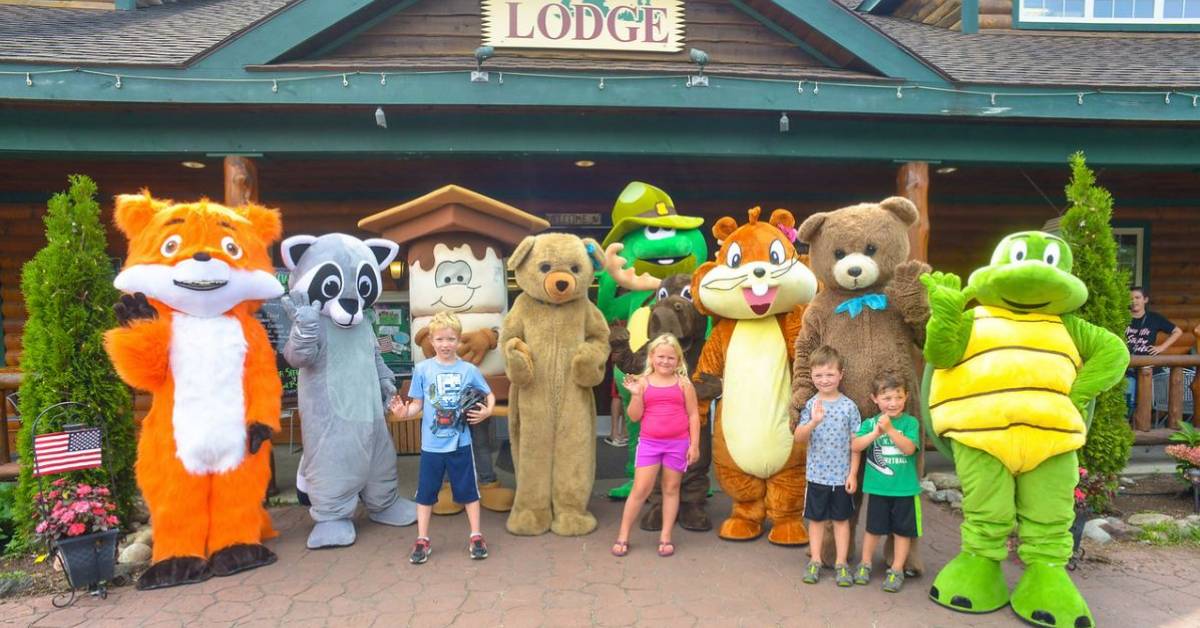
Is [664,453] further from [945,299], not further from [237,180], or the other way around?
[237,180]

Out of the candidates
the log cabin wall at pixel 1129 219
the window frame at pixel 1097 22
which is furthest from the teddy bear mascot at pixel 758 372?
the window frame at pixel 1097 22

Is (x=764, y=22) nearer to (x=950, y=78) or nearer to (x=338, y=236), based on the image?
(x=950, y=78)

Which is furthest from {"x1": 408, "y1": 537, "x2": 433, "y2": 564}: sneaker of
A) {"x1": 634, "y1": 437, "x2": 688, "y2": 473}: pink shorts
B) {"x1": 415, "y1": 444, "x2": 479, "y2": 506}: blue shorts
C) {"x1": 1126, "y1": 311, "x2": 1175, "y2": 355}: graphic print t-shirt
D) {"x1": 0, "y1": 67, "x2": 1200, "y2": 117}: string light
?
{"x1": 1126, "y1": 311, "x2": 1175, "y2": 355}: graphic print t-shirt

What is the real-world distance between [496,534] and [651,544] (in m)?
0.99

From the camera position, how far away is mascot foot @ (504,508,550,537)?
4.08m

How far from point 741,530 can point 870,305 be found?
156 cm

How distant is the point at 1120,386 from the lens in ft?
14.5

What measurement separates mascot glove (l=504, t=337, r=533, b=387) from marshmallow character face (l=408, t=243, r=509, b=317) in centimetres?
79

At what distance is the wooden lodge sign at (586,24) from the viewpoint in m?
5.60

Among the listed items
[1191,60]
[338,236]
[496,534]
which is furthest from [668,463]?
[1191,60]

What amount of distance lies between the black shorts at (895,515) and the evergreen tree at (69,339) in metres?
4.45

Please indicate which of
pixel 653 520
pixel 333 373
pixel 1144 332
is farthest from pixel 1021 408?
pixel 1144 332

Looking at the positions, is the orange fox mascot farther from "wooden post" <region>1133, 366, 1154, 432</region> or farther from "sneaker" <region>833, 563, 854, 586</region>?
"wooden post" <region>1133, 366, 1154, 432</region>

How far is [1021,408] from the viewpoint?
2982mm
